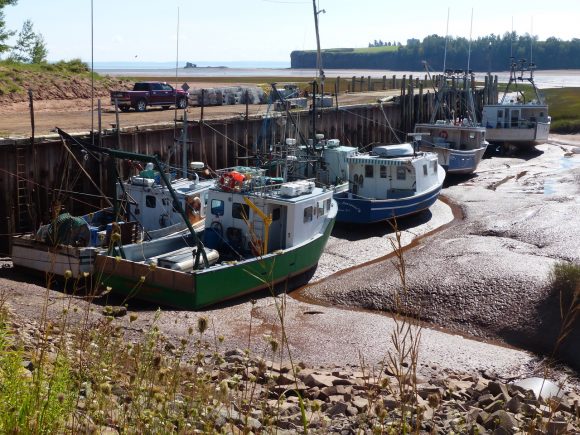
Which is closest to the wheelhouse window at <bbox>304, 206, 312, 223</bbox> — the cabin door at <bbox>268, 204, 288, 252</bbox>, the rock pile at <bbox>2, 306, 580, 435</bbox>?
the cabin door at <bbox>268, 204, 288, 252</bbox>

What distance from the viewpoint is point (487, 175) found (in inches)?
1497

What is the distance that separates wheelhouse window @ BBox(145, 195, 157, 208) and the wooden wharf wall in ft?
4.29

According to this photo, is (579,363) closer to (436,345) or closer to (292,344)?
(436,345)

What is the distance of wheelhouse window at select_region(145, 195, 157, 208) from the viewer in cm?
2052

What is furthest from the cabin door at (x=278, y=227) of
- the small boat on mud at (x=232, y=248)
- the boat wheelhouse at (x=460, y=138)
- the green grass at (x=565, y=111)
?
the green grass at (x=565, y=111)

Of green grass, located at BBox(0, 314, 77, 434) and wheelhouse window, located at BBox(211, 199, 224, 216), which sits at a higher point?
green grass, located at BBox(0, 314, 77, 434)

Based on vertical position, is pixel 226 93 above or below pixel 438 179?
above

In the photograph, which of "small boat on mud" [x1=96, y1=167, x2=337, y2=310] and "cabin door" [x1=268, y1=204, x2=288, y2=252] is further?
"cabin door" [x1=268, y1=204, x2=288, y2=252]

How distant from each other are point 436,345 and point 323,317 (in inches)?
110

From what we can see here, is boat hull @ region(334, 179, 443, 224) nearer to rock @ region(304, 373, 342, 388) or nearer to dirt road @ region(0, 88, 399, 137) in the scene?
dirt road @ region(0, 88, 399, 137)

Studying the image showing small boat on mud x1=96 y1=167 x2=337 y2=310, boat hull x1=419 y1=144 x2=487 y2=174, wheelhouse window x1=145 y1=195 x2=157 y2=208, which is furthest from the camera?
boat hull x1=419 y1=144 x2=487 y2=174

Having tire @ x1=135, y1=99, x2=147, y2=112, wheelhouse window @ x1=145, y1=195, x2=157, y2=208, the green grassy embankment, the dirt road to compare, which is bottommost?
wheelhouse window @ x1=145, y1=195, x2=157, y2=208

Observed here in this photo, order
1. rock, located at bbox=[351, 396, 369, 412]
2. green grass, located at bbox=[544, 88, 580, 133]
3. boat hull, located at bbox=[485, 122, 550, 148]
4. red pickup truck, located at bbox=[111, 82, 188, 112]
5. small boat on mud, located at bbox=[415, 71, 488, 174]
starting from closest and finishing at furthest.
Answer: rock, located at bbox=[351, 396, 369, 412]
small boat on mud, located at bbox=[415, 71, 488, 174]
red pickup truck, located at bbox=[111, 82, 188, 112]
boat hull, located at bbox=[485, 122, 550, 148]
green grass, located at bbox=[544, 88, 580, 133]

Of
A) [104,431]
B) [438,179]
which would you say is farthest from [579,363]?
[438,179]
